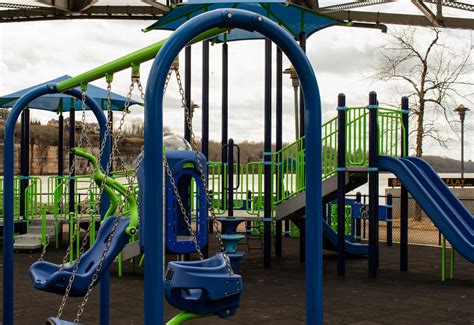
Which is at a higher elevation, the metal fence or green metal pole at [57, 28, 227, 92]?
green metal pole at [57, 28, 227, 92]

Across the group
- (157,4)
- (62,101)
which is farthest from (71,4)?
(62,101)

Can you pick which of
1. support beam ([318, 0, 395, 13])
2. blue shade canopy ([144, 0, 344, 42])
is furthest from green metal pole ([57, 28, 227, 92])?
support beam ([318, 0, 395, 13])

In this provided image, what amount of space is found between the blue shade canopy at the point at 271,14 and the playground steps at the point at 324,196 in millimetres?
2815

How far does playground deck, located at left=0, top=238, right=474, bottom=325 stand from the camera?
754cm

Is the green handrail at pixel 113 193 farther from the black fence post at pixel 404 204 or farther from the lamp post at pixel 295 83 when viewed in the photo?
the lamp post at pixel 295 83

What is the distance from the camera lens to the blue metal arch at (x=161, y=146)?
369 centimetres

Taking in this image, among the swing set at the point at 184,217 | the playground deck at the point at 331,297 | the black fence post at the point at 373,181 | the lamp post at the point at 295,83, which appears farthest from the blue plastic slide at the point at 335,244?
the swing set at the point at 184,217

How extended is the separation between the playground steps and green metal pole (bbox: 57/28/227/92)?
6490 millimetres

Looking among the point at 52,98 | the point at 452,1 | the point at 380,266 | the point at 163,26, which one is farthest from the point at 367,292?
the point at 452,1

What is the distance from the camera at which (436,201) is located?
1076 centimetres

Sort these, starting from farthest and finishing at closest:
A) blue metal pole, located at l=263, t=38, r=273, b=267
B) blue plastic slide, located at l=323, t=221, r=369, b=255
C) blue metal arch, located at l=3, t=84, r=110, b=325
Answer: blue plastic slide, located at l=323, t=221, r=369, b=255, blue metal pole, located at l=263, t=38, r=273, b=267, blue metal arch, located at l=3, t=84, r=110, b=325

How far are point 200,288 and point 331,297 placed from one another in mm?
4921

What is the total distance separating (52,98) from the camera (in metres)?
17.2

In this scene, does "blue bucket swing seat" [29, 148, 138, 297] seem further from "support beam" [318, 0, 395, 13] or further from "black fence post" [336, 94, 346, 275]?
"support beam" [318, 0, 395, 13]
